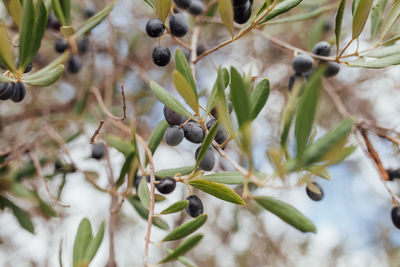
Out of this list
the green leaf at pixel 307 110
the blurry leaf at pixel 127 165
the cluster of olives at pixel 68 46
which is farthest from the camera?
the cluster of olives at pixel 68 46

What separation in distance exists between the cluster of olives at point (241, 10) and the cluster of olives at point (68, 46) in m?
0.72

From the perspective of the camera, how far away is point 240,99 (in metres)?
0.37

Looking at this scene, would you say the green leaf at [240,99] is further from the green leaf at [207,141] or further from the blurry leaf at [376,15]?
the blurry leaf at [376,15]

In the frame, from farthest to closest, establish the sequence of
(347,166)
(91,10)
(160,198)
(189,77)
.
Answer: (347,166) → (91,10) → (160,198) → (189,77)

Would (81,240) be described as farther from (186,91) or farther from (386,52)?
(386,52)

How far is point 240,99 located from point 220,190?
0.25m

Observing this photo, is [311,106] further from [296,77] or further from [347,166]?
[347,166]

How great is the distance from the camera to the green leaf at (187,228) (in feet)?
1.83

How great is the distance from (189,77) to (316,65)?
46cm

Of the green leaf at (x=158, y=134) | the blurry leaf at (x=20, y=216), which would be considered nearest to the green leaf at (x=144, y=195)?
the green leaf at (x=158, y=134)

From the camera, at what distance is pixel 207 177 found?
643 millimetres

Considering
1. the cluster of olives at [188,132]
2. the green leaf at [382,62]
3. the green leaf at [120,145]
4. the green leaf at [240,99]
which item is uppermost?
the green leaf at [240,99]

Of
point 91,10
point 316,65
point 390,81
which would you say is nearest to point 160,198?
point 316,65

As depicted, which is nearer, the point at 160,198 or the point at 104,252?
the point at 160,198
